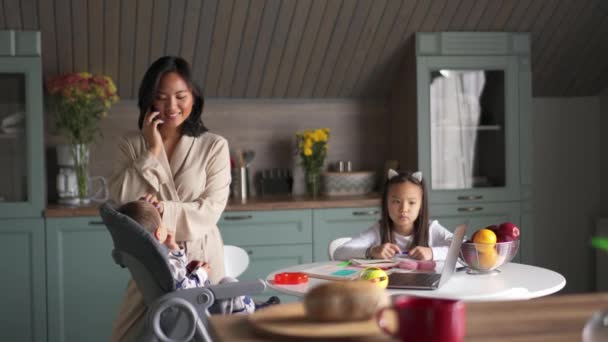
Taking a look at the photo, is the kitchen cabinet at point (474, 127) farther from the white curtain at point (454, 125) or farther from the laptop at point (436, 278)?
the laptop at point (436, 278)

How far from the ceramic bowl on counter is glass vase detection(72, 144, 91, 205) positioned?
4.39ft

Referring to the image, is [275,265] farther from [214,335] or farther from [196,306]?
[214,335]

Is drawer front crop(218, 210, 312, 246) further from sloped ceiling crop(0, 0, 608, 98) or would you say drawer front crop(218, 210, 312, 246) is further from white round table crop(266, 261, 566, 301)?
white round table crop(266, 261, 566, 301)

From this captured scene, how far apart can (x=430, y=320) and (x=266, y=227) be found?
331 cm

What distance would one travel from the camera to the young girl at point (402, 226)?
9.75 feet

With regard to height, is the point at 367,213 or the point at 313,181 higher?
the point at 313,181

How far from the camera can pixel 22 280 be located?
4.06 m

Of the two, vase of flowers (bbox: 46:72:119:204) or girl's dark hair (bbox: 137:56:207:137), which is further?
vase of flowers (bbox: 46:72:119:204)

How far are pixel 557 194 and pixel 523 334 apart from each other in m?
4.11

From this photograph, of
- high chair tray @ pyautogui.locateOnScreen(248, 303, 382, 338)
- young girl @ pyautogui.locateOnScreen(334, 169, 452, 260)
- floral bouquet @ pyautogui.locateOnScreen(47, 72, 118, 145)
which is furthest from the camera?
floral bouquet @ pyautogui.locateOnScreen(47, 72, 118, 145)

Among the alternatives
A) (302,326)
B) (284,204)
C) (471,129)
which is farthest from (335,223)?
(302,326)

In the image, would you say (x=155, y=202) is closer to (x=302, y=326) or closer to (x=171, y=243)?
(x=171, y=243)

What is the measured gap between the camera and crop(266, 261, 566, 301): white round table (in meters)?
2.22

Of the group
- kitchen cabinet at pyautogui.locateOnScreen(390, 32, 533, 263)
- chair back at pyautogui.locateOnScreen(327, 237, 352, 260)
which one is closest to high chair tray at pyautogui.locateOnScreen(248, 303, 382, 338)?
chair back at pyautogui.locateOnScreen(327, 237, 352, 260)
